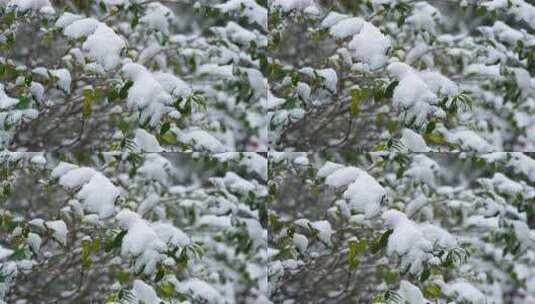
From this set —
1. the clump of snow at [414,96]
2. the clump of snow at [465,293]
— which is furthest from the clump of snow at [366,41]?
the clump of snow at [465,293]

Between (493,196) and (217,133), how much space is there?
1205mm

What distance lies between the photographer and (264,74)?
331 centimetres

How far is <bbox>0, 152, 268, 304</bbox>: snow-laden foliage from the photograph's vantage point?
3125 mm

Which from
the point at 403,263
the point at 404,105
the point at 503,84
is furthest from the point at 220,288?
the point at 503,84

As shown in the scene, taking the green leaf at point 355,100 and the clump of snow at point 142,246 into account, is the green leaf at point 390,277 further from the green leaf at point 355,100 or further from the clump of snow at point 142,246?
the clump of snow at point 142,246

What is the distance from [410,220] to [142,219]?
1.07 meters

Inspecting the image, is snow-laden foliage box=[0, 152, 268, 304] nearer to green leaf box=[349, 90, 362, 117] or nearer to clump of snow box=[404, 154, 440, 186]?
green leaf box=[349, 90, 362, 117]

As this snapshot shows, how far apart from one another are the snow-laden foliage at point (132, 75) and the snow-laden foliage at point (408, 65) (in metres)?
0.14

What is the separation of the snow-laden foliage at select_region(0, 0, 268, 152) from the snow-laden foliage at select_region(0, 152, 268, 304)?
92mm

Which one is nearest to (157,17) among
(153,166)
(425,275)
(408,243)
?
(153,166)

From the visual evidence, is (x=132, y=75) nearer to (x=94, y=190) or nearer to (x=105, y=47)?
(x=105, y=47)

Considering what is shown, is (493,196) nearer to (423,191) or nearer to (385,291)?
(423,191)

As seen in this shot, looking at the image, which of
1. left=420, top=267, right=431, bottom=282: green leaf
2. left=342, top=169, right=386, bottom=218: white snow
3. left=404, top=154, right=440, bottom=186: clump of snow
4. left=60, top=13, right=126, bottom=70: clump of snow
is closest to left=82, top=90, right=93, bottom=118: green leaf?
left=60, top=13, right=126, bottom=70: clump of snow

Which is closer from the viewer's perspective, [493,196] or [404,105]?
[404,105]
